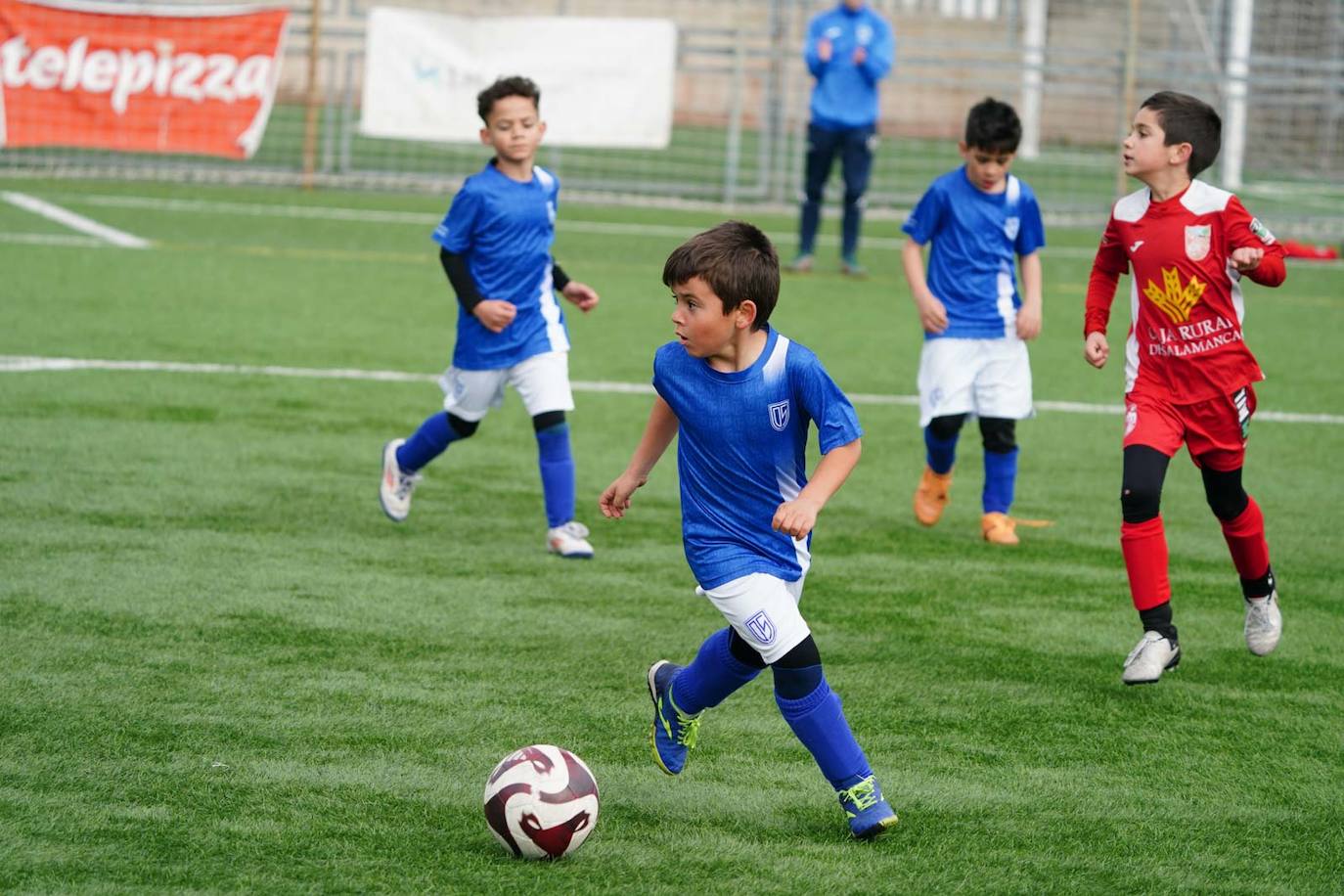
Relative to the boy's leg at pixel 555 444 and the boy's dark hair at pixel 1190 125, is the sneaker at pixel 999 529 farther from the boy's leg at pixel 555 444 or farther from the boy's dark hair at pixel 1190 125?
the boy's dark hair at pixel 1190 125

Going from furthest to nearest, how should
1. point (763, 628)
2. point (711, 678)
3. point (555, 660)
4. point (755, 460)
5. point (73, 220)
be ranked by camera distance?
point (73, 220) → point (555, 660) → point (711, 678) → point (755, 460) → point (763, 628)

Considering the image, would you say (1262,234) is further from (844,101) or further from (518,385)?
(844,101)

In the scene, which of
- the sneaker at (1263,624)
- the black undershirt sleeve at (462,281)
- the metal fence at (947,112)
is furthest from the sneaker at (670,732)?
the metal fence at (947,112)

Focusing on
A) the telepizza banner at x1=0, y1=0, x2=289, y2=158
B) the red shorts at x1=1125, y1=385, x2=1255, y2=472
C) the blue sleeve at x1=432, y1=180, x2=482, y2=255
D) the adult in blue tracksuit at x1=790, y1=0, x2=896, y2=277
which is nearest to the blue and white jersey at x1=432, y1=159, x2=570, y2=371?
the blue sleeve at x1=432, y1=180, x2=482, y2=255

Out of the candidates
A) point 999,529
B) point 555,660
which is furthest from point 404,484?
point 999,529

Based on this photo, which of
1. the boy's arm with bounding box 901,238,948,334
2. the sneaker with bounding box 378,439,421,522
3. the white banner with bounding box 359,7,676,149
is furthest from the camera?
the white banner with bounding box 359,7,676,149

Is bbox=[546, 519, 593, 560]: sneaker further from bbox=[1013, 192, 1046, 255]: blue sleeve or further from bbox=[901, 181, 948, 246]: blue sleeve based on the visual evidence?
bbox=[1013, 192, 1046, 255]: blue sleeve

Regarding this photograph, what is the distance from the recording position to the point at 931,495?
295 inches

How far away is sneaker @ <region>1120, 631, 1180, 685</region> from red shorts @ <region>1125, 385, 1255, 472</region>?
567 mm

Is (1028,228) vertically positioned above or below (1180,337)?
above

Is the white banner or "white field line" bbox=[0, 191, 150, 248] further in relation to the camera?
the white banner

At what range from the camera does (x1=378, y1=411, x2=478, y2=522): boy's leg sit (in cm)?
711

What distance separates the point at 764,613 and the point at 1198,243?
2186 millimetres

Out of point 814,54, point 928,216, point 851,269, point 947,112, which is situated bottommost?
point 851,269
